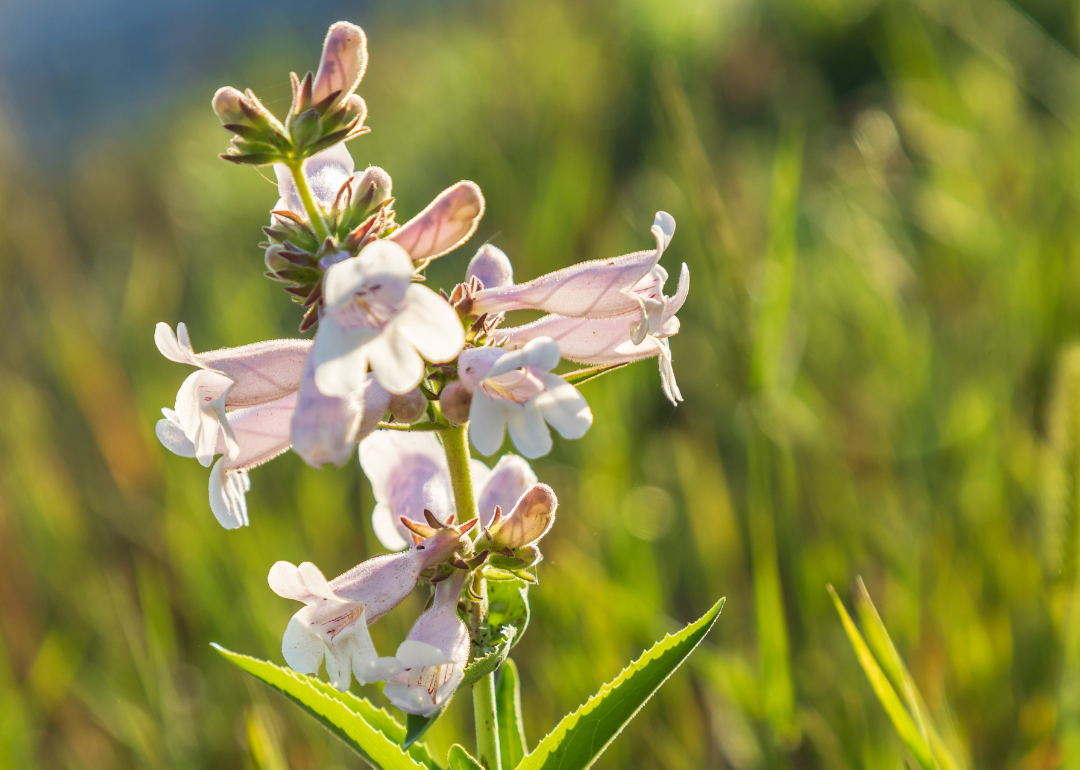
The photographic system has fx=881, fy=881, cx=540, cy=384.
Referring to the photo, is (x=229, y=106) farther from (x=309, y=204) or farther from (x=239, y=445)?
(x=239, y=445)

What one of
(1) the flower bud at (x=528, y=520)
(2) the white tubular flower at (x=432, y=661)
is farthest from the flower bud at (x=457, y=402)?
(2) the white tubular flower at (x=432, y=661)

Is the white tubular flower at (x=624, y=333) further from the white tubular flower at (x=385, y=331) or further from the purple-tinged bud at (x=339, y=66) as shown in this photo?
the purple-tinged bud at (x=339, y=66)

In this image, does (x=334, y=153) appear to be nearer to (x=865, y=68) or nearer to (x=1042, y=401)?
(x=1042, y=401)

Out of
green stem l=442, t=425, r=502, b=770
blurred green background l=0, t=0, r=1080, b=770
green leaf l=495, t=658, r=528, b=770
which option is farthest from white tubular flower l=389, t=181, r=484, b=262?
blurred green background l=0, t=0, r=1080, b=770

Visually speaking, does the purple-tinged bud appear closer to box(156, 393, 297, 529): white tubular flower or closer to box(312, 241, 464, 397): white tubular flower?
box(312, 241, 464, 397): white tubular flower

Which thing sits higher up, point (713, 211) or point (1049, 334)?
point (713, 211)

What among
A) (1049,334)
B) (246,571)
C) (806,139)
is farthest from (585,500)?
(806,139)
